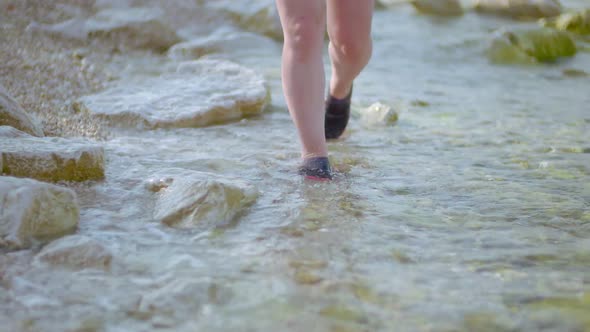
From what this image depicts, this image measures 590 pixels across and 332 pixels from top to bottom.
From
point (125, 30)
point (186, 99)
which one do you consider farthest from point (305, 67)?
point (125, 30)

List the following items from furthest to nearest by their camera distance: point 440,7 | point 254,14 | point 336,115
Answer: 1. point 440,7
2. point 254,14
3. point 336,115

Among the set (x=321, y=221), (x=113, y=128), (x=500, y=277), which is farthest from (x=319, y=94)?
(x=113, y=128)

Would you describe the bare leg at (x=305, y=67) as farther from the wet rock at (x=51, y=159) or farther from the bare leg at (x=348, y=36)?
the wet rock at (x=51, y=159)

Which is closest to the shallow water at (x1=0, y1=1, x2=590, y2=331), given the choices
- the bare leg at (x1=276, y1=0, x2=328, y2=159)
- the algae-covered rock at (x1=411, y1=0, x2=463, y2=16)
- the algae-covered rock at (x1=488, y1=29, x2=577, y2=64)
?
the bare leg at (x1=276, y1=0, x2=328, y2=159)

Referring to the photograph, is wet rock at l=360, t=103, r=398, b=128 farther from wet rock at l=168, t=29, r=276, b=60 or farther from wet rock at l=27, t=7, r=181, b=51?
wet rock at l=27, t=7, r=181, b=51

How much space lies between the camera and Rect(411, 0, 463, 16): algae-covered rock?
851cm

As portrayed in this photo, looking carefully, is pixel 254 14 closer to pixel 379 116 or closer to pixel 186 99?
pixel 186 99

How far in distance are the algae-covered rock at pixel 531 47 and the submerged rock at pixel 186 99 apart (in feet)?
9.02

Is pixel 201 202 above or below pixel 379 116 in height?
above

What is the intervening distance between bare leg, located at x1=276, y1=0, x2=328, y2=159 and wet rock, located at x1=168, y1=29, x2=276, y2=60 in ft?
10.7

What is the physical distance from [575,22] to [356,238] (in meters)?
6.16

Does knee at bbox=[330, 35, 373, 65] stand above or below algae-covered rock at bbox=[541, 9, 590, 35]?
above

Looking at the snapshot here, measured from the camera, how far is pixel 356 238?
6.98 feet

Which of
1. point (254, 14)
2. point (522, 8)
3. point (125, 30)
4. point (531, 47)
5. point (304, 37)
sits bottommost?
point (522, 8)
